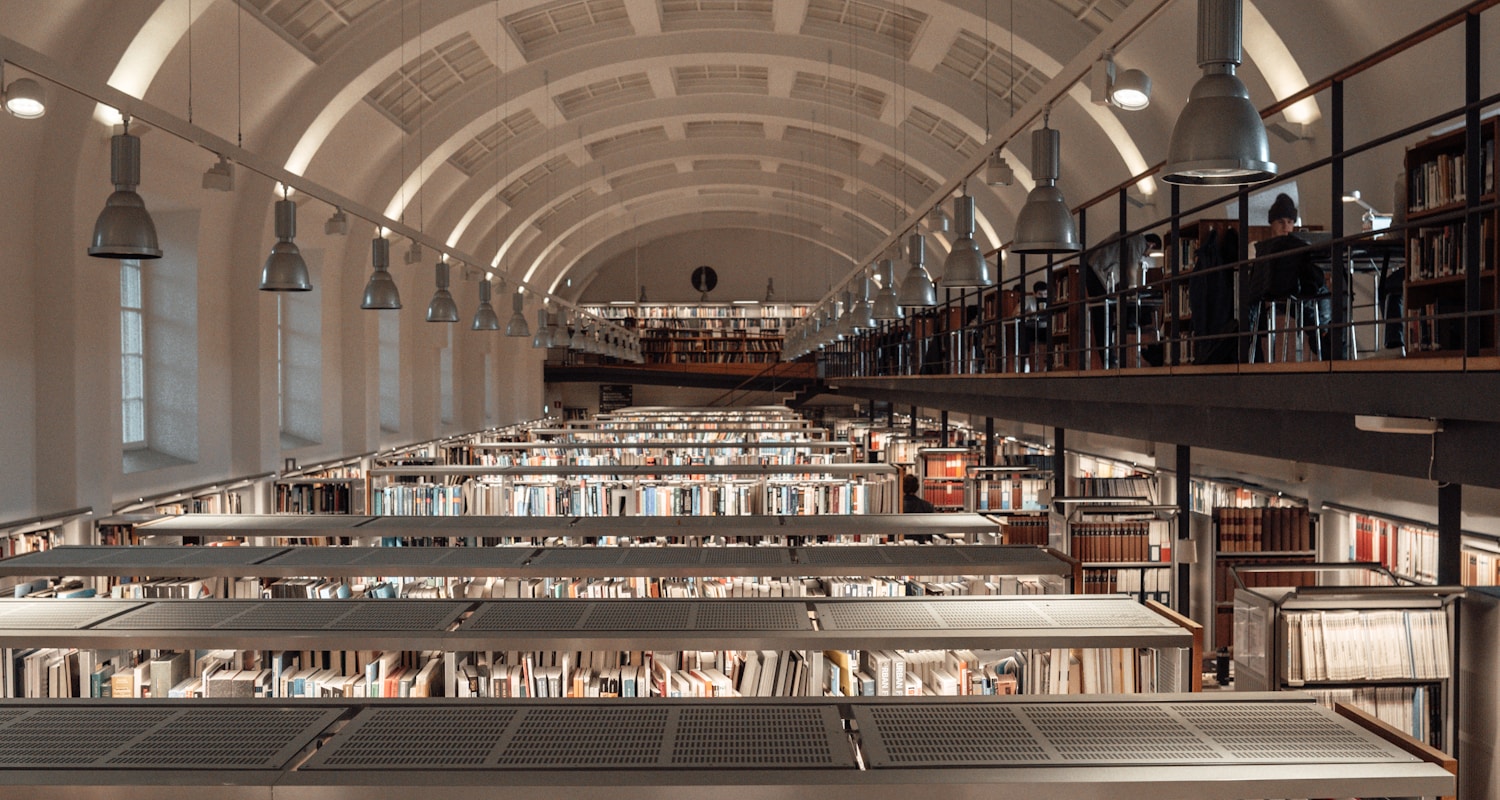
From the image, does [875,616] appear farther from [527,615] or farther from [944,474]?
[944,474]

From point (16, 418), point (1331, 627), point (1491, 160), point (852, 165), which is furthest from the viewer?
point (852, 165)

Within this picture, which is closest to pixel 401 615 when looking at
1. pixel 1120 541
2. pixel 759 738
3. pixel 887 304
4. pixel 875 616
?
pixel 875 616

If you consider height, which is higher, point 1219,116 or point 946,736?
point 1219,116

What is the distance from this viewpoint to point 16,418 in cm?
877

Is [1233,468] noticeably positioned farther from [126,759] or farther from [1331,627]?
[126,759]

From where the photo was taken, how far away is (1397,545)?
7.64 m

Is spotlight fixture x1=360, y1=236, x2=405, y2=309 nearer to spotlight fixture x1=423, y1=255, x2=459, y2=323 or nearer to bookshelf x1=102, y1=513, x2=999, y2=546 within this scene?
bookshelf x1=102, y1=513, x2=999, y2=546

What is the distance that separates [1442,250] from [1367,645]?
5.99 ft

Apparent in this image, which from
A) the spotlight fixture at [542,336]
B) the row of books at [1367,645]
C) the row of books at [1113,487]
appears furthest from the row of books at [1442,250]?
the spotlight fixture at [542,336]

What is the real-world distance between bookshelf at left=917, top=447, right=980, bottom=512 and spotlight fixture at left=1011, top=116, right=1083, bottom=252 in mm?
A: 8077

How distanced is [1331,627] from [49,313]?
9.18 meters

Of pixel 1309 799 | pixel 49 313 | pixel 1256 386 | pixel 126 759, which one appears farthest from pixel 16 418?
pixel 1309 799

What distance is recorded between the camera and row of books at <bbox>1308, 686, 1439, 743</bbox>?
4277mm

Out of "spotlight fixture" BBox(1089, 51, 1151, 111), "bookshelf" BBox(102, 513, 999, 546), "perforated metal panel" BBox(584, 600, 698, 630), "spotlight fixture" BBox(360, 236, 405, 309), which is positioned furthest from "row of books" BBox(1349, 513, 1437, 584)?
"spotlight fixture" BBox(360, 236, 405, 309)
